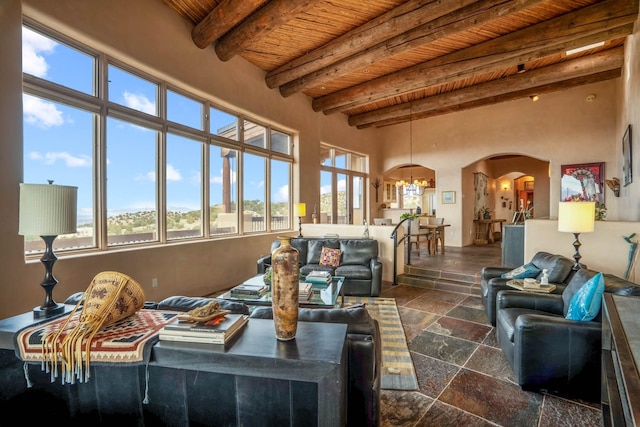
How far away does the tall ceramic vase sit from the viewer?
1.22 m

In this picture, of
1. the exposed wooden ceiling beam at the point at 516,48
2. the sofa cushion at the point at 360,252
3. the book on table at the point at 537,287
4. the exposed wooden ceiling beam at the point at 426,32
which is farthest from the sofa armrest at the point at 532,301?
the exposed wooden ceiling beam at the point at 516,48

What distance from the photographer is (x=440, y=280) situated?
16.9ft

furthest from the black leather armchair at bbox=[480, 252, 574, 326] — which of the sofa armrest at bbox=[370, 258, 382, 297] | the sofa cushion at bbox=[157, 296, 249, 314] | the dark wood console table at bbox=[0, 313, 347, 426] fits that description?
the sofa cushion at bbox=[157, 296, 249, 314]

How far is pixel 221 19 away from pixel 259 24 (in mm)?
521

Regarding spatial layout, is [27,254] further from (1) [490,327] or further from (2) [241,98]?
(1) [490,327]

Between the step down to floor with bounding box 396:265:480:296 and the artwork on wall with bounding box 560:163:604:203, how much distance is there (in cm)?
395

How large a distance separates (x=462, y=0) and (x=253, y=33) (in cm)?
276

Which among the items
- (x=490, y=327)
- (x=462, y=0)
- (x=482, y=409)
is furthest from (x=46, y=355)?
(x=462, y=0)

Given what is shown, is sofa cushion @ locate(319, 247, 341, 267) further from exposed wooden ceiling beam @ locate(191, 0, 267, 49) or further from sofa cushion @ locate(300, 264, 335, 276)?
exposed wooden ceiling beam @ locate(191, 0, 267, 49)

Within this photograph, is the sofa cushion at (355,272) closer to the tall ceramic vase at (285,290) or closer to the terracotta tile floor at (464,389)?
the terracotta tile floor at (464,389)

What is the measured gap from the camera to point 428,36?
171 inches

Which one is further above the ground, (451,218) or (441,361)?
(451,218)

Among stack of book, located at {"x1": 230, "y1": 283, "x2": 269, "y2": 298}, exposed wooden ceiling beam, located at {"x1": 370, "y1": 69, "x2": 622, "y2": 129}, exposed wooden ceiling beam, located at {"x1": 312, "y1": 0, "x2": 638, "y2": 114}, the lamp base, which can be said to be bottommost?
stack of book, located at {"x1": 230, "y1": 283, "x2": 269, "y2": 298}

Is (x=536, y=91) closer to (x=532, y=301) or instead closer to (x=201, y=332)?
(x=532, y=301)
